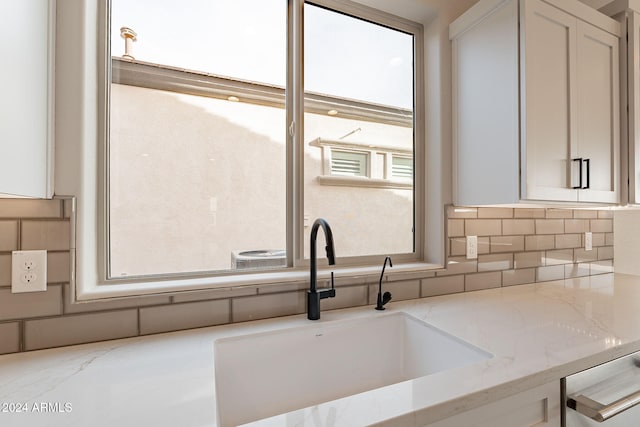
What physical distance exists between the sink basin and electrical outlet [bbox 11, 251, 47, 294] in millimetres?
543

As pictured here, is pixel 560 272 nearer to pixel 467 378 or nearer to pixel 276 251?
pixel 467 378

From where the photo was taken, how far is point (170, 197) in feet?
3.93

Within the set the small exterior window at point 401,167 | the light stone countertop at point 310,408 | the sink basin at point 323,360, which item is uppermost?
the small exterior window at point 401,167

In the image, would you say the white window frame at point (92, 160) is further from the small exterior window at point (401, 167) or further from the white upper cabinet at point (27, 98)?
the small exterior window at point (401, 167)

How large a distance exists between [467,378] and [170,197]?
115 cm

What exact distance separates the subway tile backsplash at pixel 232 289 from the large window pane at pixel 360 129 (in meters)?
0.24

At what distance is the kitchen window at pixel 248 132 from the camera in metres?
1.15

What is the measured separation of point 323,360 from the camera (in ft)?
3.54

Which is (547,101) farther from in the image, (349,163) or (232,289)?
(232,289)

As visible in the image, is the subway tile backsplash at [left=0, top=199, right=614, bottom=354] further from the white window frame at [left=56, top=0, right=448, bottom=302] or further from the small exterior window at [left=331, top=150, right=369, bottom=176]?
the small exterior window at [left=331, top=150, right=369, bottom=176]

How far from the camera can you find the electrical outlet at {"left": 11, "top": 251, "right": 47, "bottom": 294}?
86 cm

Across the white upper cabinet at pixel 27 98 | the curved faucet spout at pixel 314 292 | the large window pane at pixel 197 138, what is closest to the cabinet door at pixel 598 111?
the curved faucet spout at pixel 314 292

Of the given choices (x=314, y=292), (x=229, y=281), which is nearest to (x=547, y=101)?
(x=314, y=292)

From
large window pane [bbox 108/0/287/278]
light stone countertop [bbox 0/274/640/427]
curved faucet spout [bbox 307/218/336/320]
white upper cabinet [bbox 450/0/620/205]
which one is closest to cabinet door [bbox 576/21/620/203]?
white upper cabinet [bbox 450/0/620/205]
